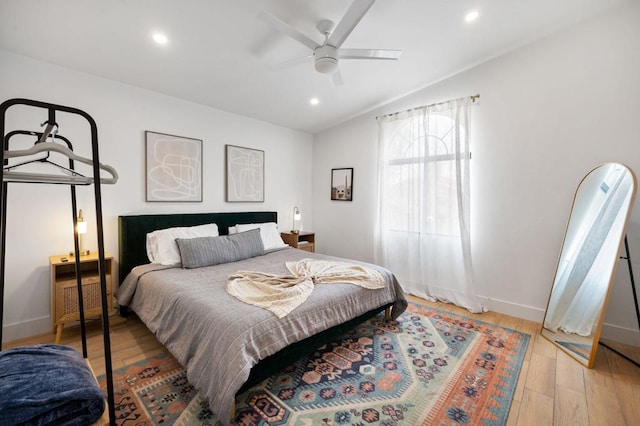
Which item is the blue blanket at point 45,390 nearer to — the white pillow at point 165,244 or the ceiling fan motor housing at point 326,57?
the white pillow at point 165,244

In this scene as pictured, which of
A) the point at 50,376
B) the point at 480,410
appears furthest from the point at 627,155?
the point at 50,376

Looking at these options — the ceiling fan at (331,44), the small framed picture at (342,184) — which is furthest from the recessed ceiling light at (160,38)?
the small framed picture at (342,184)

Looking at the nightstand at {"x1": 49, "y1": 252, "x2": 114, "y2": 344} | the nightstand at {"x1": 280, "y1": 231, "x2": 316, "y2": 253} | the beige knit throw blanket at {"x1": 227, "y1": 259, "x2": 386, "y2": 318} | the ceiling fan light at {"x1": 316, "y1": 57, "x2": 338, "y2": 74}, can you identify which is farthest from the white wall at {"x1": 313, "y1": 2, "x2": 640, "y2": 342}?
the nightstand at {"x1": 49, "y1": 252, "x2": 114, "y2": 344}

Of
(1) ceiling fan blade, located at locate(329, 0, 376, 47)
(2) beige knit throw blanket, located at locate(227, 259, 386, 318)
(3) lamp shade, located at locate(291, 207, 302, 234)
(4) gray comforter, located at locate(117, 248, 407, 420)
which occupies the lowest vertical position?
(4) gray comforter, located at locate(117, 248, 407, 420)

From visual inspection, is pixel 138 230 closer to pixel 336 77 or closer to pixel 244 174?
pixel 244 174

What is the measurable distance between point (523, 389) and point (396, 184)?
2610mm

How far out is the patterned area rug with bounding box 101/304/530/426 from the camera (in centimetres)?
161

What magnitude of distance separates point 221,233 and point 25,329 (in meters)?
1.95

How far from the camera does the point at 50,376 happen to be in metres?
1.02

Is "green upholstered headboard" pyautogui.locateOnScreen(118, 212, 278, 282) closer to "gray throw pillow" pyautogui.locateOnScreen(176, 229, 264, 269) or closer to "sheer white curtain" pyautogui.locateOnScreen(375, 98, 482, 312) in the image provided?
"gray throw pillow" pyautogui.locateOnScreen(176, 229, 264, 269)

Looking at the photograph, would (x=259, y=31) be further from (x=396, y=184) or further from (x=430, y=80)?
(x=396, y=184)

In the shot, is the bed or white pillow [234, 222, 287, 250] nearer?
the bed

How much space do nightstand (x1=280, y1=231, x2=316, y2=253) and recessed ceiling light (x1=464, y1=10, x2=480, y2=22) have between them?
3267 mm

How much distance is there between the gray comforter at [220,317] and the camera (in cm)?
155
